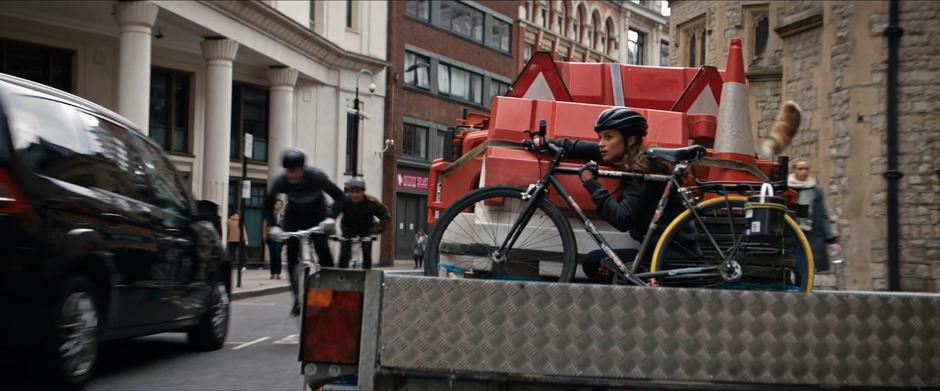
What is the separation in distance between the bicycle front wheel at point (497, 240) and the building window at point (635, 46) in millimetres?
67629

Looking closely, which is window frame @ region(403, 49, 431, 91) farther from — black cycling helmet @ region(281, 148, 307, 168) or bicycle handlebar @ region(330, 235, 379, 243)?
black cycling helmet @ region(281, 148, 307, 168)

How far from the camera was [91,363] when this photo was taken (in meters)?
6.79

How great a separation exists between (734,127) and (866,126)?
46.5 feet

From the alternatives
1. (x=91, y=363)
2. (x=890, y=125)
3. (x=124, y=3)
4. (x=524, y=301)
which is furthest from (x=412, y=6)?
(x=524, y=301)

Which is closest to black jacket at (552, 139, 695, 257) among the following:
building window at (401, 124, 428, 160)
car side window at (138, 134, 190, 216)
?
car side window at (138, 134, 190, 216)

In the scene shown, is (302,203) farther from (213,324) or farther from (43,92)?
(43,92)

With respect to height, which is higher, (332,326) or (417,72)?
(417,72)

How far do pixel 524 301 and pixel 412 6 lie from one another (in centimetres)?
4362

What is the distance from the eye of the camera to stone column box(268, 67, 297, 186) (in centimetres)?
3528

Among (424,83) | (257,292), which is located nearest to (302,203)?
(257,292)

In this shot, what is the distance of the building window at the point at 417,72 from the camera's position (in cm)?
4578

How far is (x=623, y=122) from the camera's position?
4.88 metres

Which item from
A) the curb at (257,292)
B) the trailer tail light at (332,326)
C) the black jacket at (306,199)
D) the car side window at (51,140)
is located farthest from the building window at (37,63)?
the trailer tail light at (332,326)

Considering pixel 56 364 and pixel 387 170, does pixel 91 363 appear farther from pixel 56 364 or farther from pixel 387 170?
pixel 387 170
